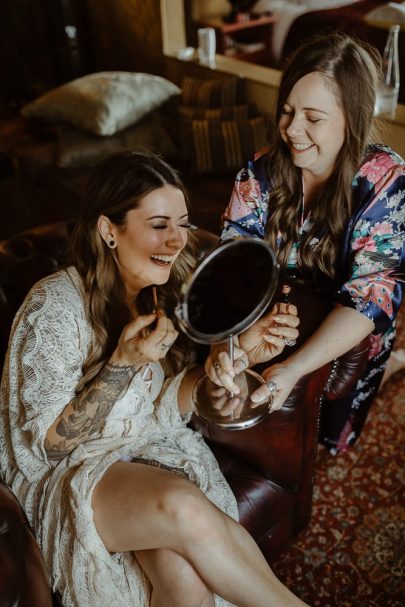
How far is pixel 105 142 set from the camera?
3295mm

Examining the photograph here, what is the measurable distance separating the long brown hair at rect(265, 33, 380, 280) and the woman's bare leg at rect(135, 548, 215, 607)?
2.79 ft

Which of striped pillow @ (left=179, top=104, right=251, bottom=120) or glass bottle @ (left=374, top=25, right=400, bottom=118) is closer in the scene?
glass bottle @ (left=374, top=25, right=400, bottom=118)

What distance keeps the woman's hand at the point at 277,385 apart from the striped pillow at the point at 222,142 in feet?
6.31

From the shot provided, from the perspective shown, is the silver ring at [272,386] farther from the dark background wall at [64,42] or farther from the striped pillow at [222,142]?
the dark background wall at [64,42]

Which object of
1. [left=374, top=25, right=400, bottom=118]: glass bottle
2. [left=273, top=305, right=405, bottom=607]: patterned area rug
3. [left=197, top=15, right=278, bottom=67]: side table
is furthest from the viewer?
[left=197, top=15, right=278, bottom=67]: side table

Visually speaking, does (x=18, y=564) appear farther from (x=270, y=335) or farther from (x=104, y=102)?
(x=104, y=102)

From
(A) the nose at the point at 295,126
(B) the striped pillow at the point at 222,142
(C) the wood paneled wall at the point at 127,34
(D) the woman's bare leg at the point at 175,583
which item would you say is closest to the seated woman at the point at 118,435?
(D) the woman's bare leg at the point at 175,583

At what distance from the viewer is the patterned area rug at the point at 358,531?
1666mm

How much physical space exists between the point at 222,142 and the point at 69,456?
6.95 ft

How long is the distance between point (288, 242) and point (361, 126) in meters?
0.37

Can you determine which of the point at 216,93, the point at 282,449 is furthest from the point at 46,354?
the point at 216,93

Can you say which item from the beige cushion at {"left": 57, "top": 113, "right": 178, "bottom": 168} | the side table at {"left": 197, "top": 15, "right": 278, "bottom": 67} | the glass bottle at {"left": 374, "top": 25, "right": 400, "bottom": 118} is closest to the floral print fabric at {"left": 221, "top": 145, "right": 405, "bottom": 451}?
the glass bottle at {"left": 374, "top": 25, "right": 400, "bottom": 118}

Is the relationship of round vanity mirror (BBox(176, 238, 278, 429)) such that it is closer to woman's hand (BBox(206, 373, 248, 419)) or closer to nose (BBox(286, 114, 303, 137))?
woman's hand (BBox(206, 373, 248, 419))

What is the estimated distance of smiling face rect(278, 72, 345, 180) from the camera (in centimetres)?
150
